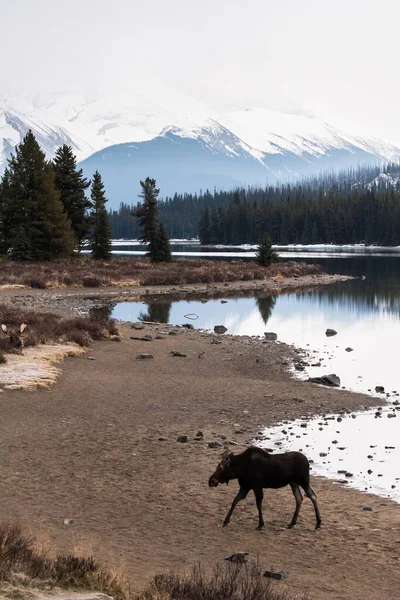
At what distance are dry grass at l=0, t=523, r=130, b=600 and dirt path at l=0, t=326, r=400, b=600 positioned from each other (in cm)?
83

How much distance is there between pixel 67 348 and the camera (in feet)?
76.6

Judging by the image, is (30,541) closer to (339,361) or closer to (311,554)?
(311,554)

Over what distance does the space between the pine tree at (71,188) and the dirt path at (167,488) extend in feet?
193

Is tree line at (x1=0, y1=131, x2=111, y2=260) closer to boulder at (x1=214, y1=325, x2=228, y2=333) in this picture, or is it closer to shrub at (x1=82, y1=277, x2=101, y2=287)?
shrub at (x1=82, y1=277, x2=101, y2=287)

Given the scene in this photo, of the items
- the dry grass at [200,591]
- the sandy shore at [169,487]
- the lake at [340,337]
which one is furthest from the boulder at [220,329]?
the dry grass at [200,591]

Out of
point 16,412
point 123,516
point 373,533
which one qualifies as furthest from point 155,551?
point 16,412

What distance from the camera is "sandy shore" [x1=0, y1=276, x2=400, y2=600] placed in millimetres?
8281

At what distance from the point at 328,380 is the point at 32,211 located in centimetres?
4889

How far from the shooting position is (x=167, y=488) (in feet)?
36.2

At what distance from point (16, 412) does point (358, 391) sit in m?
9.42

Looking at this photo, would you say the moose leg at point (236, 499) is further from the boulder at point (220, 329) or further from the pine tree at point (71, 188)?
the pine tree at point (71, 188)

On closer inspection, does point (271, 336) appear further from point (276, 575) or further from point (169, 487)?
point (276, 575)

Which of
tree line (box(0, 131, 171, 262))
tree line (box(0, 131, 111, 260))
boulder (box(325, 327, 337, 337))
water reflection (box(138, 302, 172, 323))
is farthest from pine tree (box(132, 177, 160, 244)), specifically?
boulder (box(325, 327, 337, 337))

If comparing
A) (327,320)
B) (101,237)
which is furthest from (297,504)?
(101,237)
